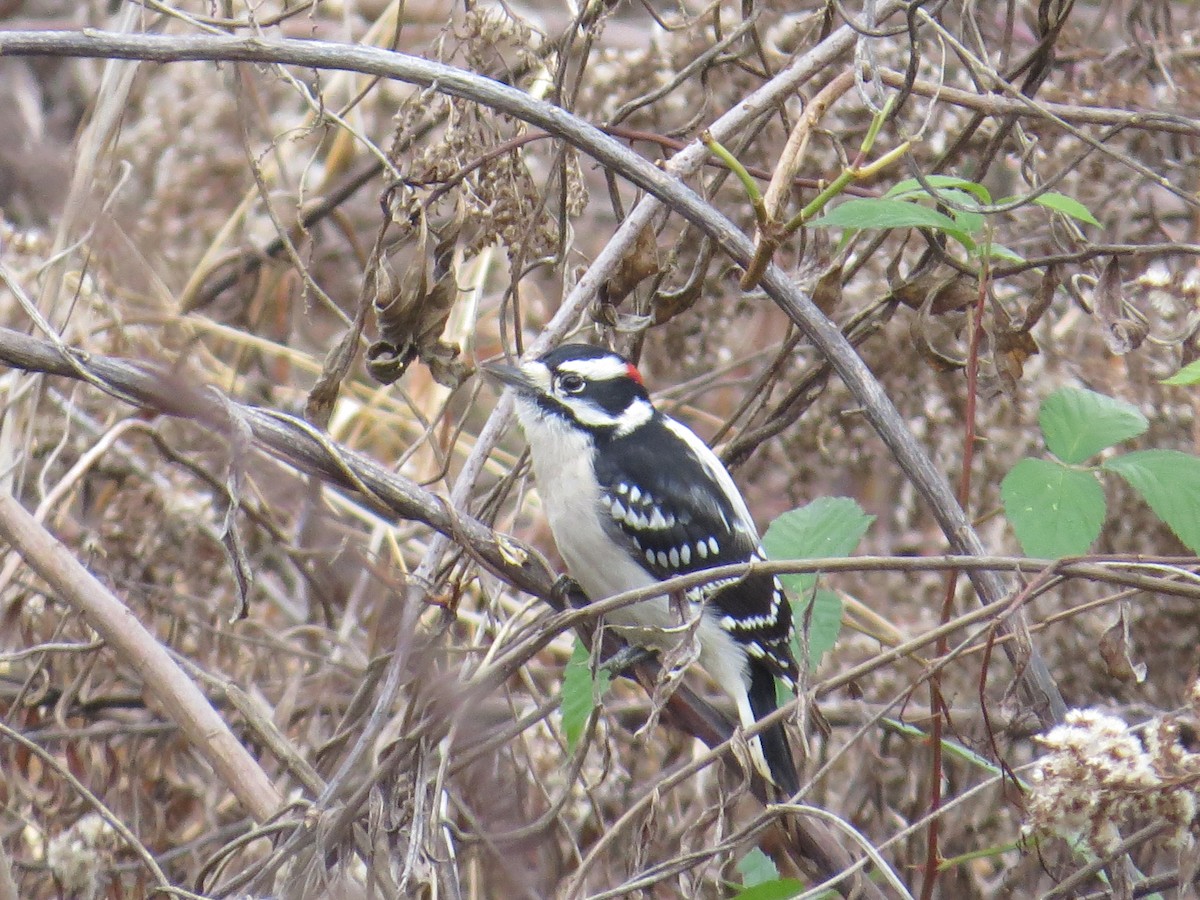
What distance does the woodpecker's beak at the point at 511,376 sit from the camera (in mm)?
3455

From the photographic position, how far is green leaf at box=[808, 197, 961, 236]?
7.99ft

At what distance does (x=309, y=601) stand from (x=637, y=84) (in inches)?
86.7

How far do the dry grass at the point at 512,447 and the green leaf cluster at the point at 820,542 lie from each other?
1.08 feet

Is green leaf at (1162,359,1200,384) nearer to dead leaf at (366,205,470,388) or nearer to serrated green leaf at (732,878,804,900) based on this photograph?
serrated green leaf at (732,878,804,900)

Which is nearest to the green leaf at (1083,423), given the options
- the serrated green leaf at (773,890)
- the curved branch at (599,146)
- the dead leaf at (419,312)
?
the curved branch at (599,146)

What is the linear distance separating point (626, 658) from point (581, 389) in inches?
30.7

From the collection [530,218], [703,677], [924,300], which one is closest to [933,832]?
[924,300]

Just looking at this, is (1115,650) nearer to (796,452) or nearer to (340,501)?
(796,452)

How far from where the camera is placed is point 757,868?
305 centimetres

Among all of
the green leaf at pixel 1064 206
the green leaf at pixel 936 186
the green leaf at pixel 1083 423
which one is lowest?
the green leaf at pixel 1083 423

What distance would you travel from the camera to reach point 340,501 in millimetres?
4828

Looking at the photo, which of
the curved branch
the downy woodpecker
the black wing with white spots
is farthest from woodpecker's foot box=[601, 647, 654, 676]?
the curved branch

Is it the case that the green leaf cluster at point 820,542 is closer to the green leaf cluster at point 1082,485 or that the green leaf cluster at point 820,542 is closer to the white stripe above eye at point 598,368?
the green leaf cluster at point 1082,485

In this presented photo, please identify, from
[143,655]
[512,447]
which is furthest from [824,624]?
[512,447]
